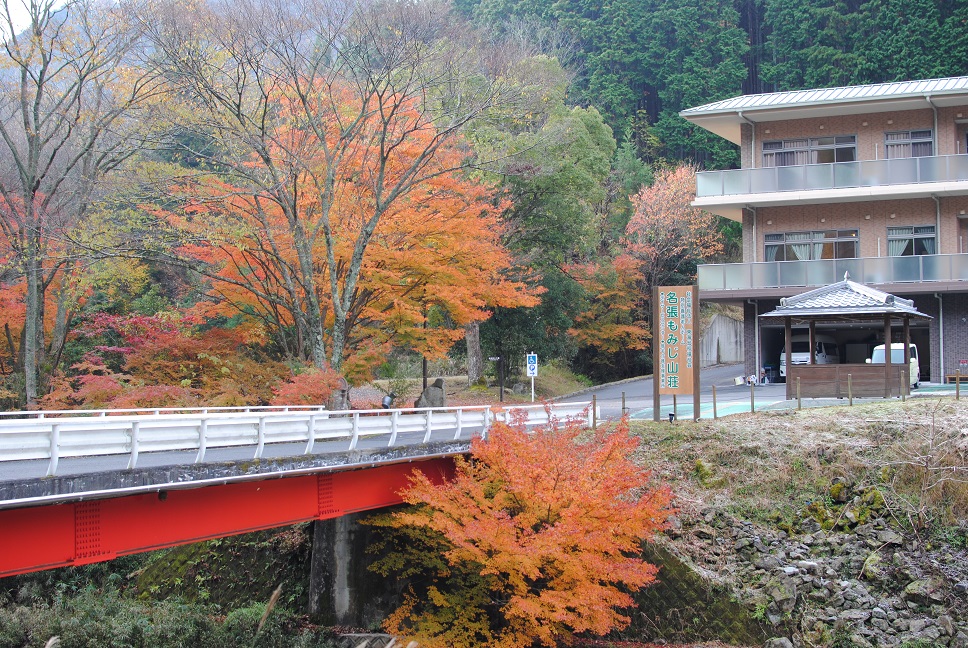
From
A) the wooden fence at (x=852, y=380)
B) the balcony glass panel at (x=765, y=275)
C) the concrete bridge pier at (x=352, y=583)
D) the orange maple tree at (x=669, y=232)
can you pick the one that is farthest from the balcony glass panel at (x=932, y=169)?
the concrete bridge pier at (x=352, y=583)

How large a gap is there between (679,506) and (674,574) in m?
1.82

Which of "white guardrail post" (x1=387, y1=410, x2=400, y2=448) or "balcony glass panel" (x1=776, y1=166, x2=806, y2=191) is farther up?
"balcony glass panel" (x1=776, y1=166, x2=806, y2=191)

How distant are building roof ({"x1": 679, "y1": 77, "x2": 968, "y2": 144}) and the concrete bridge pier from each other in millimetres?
22959

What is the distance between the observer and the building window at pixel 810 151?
34656 mm

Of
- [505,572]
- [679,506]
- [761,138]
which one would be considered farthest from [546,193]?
[505,572]

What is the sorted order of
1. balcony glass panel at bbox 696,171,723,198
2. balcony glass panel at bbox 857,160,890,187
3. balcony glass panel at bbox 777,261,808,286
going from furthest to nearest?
balcony glass panel at bbox 696,171,723,198, balcony glass panel at bbox 777,261,808,286, balcony glass panel at bbox 857,160,890,187

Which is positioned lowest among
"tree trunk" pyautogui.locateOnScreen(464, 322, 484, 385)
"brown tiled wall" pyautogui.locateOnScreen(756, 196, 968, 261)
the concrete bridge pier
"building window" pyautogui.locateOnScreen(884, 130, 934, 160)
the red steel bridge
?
the concrete bridge pier

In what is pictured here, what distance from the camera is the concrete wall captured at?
51931mm

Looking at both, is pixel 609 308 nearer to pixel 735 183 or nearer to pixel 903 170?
pixel 735 183

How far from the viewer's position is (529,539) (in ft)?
49.3

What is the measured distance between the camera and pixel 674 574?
1723 cm

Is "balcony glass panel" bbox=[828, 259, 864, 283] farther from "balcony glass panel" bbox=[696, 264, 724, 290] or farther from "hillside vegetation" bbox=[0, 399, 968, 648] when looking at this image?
"hillside vegetation" bbox=[0, 399, 968, 648]

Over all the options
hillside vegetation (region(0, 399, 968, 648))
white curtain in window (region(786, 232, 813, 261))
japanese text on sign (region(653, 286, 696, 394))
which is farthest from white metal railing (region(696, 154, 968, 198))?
japanese text on sign (region(653, 286, 696, 394))

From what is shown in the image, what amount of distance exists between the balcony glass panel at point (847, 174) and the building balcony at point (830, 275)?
2.85 meters
